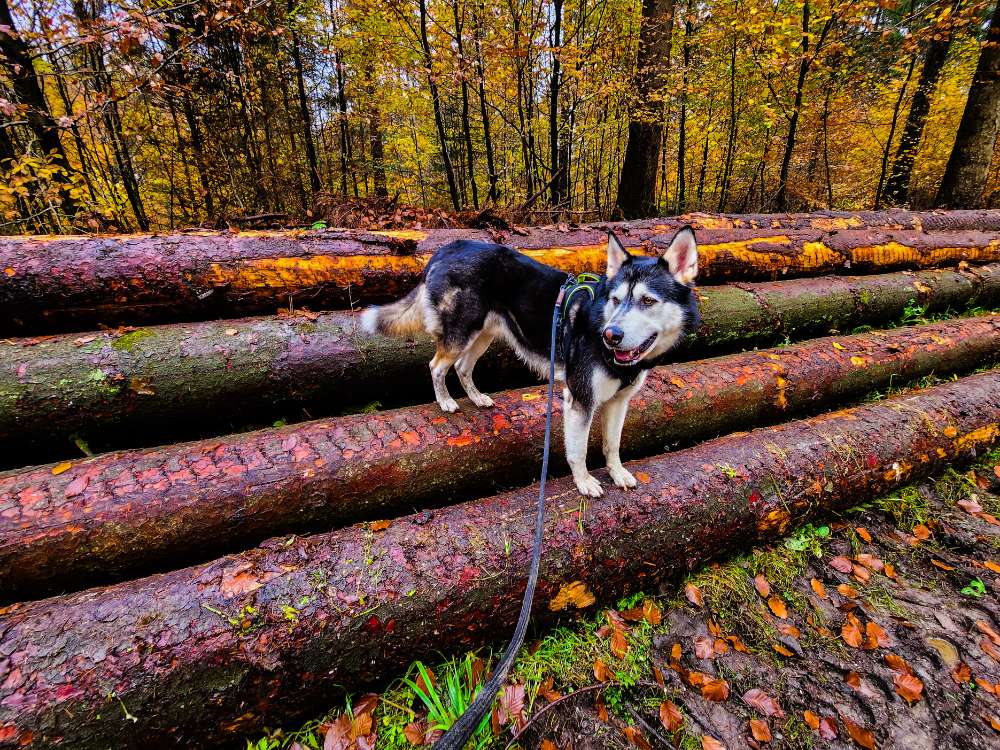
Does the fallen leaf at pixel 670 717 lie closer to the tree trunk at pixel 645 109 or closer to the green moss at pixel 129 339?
the green moss at pixel 129 339

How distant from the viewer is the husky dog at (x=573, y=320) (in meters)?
2.62

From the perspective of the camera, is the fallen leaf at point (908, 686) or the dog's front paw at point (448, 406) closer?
the fallen leaf at point (908, 686)

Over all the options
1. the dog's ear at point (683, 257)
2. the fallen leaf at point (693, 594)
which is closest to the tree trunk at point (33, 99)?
the dog's ear at point (683, 257)

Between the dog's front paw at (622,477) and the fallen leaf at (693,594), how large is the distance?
2.79ft

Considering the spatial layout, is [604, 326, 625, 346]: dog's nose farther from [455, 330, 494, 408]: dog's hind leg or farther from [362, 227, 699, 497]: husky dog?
[455, 330, 494, 408]: dog's hind leg

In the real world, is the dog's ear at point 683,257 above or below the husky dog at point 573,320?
above

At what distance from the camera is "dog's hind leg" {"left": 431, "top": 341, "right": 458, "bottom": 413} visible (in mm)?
3428

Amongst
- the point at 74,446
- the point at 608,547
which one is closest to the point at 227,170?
the point at 74,446

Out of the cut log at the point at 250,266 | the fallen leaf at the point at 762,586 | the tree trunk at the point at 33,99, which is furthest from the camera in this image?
the tree trunk at the point at 33,99

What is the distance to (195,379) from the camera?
10.7 feet

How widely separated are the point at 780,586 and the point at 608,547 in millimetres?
1504

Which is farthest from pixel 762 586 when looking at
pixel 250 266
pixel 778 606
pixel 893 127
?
pixel 893 127

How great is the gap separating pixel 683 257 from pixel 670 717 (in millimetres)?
2744

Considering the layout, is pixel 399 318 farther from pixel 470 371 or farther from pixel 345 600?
pixel 345 600
